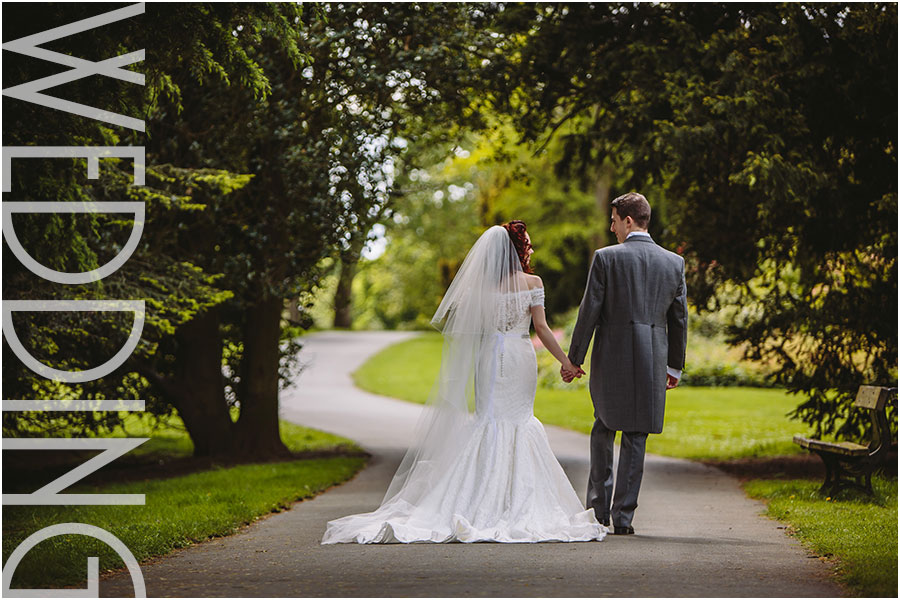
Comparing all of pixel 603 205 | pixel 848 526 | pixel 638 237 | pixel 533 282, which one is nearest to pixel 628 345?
pixel 638 237

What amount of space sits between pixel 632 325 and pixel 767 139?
431cm

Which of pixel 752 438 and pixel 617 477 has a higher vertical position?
pixel 617 477

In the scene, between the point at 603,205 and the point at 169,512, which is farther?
the point at 603,205

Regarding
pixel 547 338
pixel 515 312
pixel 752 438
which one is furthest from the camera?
pixel 752 438

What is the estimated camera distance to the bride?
6984 millimetres

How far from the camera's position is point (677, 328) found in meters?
7.46

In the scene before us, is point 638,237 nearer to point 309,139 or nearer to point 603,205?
point 309,139

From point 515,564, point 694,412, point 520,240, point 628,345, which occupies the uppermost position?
point 520,240

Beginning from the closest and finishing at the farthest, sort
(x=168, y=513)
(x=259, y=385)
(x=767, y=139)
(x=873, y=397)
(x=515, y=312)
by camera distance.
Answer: (x=515, y=312)
(x=168, y=513)
(x=873, y=397)
(x=767, y=139)
(x=259, y=385)

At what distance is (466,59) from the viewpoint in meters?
13.1

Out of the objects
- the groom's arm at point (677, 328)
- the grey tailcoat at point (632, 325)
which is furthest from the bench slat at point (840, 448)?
the grey tailcoat at point (632, 325)

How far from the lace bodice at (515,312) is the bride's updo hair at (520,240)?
0.29m

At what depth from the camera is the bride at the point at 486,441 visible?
698cm

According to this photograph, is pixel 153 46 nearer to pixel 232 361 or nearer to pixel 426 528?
pixel 426 528
